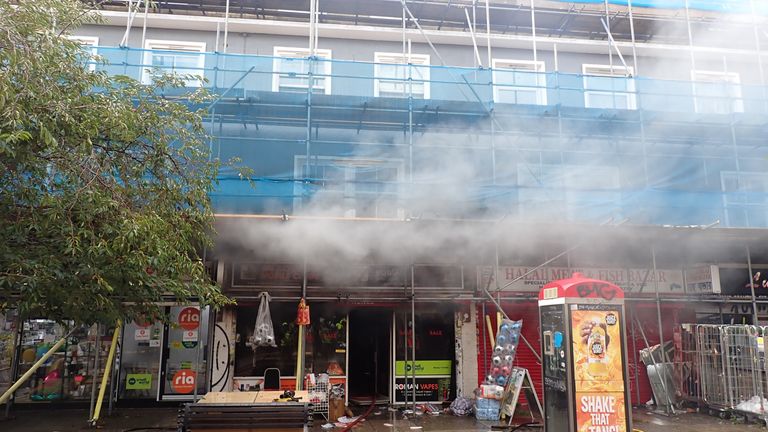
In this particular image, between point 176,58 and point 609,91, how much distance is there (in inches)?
344

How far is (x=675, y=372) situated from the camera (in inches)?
415

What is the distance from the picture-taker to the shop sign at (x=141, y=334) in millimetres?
10328

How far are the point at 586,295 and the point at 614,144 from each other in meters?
4.31

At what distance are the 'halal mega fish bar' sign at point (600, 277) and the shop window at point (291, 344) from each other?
3180 millimetres

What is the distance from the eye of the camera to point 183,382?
1027 centimetres

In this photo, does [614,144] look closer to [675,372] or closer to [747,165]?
[747,165]

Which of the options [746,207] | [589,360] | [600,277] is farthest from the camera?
[600,277]

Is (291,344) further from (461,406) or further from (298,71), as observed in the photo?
(298,71)

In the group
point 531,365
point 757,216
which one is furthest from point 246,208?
point 757,216

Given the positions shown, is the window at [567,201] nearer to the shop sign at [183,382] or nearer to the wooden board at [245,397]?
the wooden board at [245,397]

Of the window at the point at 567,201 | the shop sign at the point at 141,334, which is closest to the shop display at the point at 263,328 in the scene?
the shop sign at the point at 141,334

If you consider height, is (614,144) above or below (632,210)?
above

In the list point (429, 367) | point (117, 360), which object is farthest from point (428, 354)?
point (117, 360)

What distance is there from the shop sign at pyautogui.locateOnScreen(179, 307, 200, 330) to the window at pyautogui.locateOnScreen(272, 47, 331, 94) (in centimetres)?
474
